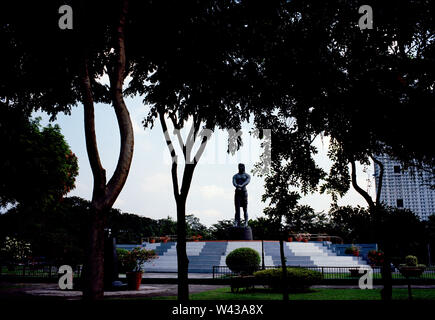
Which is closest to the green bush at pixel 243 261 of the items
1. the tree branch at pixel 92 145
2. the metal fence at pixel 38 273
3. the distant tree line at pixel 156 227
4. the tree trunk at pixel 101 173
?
the distant tree line at pixel 156 227

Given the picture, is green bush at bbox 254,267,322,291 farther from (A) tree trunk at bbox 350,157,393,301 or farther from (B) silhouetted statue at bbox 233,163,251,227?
(B) silhouetted statue at bbox 233,163,251,227

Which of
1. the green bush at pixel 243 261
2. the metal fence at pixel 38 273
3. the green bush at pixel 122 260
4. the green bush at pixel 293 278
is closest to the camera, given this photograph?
the green bush at pixel 293 278

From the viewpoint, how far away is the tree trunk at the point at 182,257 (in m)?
10.8

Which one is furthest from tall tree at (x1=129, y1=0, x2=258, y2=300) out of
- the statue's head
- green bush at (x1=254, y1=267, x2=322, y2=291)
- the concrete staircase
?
the statue's head

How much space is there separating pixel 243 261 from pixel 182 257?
14.5 meters

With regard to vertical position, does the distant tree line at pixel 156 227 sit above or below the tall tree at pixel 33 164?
below

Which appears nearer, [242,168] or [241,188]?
[242,168]

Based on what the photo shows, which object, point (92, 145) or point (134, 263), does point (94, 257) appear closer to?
point (92, 145)

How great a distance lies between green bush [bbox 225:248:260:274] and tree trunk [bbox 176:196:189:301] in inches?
552

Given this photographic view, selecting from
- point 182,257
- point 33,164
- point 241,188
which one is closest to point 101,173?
point 182,257

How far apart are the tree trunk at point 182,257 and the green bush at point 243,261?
46.0 ft

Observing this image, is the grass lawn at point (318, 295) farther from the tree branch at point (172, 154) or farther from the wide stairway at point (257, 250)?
the wide stairway at point (257, 250)

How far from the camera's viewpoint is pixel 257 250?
106 ft
